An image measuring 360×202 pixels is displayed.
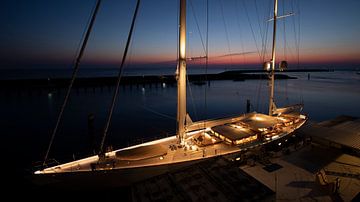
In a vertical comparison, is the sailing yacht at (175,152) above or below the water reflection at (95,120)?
above

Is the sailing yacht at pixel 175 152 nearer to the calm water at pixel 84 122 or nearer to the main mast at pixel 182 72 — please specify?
the main mast at pixel 182 72

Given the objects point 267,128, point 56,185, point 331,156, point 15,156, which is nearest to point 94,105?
point 15,156

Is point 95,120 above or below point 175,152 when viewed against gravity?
below

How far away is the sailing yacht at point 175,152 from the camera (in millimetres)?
8805

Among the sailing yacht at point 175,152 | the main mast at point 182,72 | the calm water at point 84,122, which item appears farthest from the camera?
the calm water at point 84,122

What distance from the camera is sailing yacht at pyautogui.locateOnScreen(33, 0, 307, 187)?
28.9ft

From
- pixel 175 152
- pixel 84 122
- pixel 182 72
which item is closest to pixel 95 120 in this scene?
pixel 84 122

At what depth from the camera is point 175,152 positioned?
10.8m

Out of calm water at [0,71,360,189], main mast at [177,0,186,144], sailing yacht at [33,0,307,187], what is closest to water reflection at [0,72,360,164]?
calm water at [0,71,360,189]

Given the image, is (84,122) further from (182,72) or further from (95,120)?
(182,72)

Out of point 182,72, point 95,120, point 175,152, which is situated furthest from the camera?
point 95,120

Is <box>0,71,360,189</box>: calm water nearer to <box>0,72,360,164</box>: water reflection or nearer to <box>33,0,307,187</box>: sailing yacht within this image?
<box>0,72,360,164</box>: water reflection

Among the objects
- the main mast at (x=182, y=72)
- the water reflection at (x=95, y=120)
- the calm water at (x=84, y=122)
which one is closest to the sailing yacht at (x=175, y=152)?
the main mast at (x=182, y=72)

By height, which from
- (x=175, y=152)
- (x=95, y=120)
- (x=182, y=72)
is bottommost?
(x=95, y=120)
